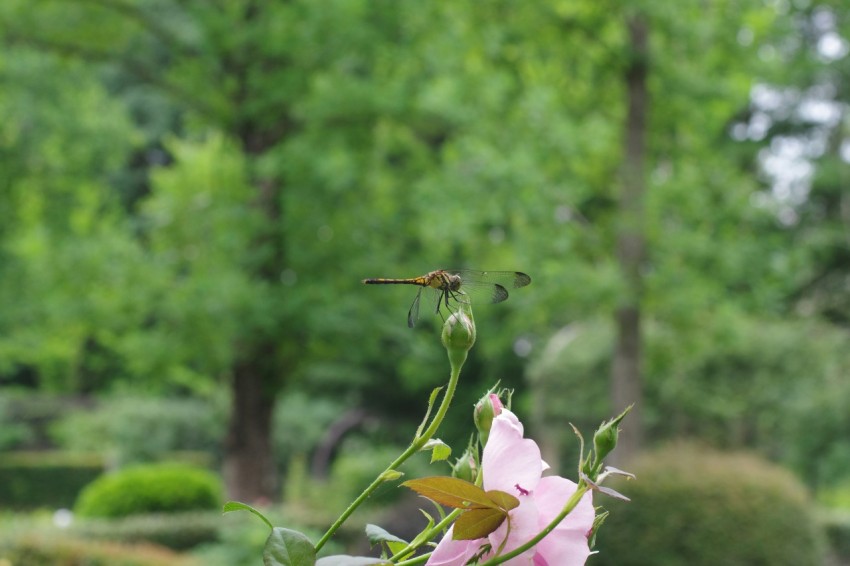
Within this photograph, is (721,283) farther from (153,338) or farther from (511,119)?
(153,338)

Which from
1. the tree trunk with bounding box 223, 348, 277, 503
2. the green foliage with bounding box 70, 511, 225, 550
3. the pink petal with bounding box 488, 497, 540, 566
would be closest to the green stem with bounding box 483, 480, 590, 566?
the pink petal with bounding box 488, 497, 540, 566

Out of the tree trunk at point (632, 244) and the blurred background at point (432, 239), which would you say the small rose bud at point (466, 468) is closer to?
the blurred background at point (432, 239)

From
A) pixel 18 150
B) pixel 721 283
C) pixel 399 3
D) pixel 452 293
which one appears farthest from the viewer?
pixel 18 150

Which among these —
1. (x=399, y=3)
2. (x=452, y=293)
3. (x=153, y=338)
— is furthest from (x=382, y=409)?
(x=452, y=293)

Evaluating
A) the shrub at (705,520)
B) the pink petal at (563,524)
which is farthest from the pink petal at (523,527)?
the shrub at (705,520)

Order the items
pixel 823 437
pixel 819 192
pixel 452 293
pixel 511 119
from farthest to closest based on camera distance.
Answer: pixel 819 192, pixel 823 437, pixel 511 119, pixel 452 293

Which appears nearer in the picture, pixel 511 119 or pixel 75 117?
pixel 511 119

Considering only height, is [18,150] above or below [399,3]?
below
